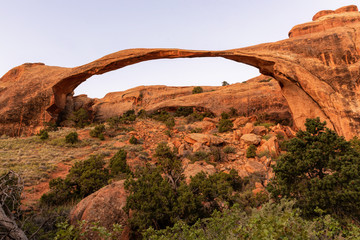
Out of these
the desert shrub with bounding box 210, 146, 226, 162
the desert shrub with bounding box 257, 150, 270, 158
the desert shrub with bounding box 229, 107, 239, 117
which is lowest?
the desert shrub with bounding box 257, 150, 270, 158

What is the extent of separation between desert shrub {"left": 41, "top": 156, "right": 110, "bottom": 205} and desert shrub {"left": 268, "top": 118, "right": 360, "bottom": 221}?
248 inches

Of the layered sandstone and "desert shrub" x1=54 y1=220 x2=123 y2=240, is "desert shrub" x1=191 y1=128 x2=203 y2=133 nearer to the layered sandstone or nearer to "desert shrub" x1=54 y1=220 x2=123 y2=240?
the layered sandstone

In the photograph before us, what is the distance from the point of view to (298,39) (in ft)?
37.9

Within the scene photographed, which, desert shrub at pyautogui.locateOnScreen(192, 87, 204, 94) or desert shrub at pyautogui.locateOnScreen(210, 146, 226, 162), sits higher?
desert shrub at pyautogui.locateOnScreen(192, 87, 204, 94)

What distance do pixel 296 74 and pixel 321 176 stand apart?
814cm

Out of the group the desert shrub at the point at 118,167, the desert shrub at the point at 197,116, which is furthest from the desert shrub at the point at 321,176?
the desert shrub at the point at 197,116

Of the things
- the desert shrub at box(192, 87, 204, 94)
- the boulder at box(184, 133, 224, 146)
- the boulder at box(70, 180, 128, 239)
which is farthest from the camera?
the desert shrub at box(192, 87, 204, 94)

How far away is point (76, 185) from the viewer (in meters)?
7.61

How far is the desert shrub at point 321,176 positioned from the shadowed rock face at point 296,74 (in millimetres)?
6372

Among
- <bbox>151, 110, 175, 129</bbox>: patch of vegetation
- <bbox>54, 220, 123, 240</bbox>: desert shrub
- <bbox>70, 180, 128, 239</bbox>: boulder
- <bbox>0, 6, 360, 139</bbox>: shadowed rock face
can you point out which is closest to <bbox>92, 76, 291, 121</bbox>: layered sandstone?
<bbox>151, 110, 175, 129</bbox>: patch of vegetation

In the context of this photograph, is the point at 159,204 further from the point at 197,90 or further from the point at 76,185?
the point at 197,90

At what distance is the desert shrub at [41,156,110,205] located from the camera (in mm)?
6692

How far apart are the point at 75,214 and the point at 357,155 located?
7.06 metres

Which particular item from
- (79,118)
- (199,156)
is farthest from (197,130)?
(79,118)
